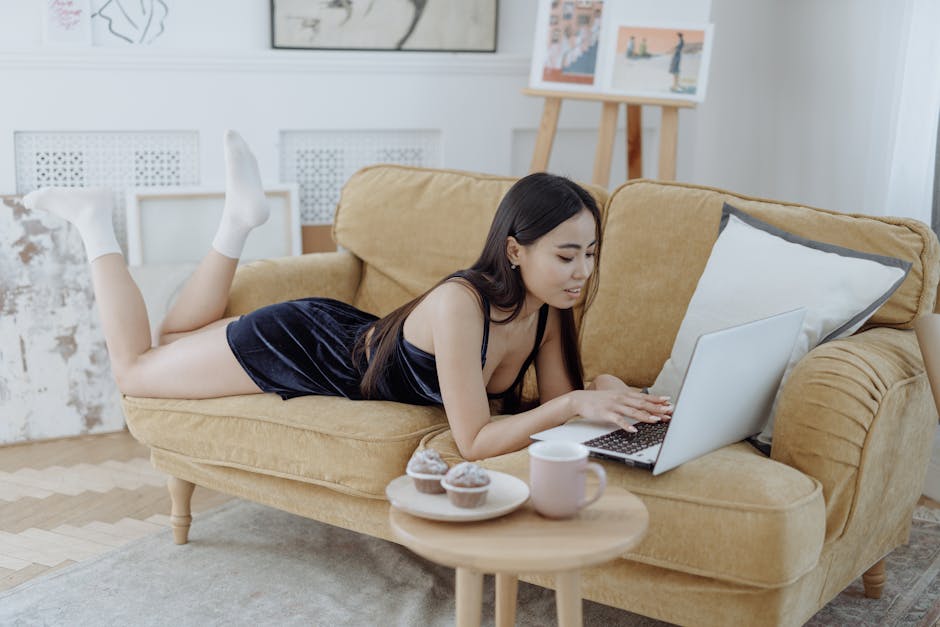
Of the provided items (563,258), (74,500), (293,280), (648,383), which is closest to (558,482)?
(563,258)

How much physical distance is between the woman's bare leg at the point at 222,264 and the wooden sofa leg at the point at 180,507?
1.17 feet

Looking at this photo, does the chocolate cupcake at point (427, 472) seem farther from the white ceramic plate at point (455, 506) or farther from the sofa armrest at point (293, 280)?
the sofa armrest at point (293, 280)

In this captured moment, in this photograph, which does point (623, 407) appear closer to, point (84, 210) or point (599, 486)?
point (599, 486)

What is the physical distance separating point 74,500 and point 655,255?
165 cm

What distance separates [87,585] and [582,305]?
4.20 ft

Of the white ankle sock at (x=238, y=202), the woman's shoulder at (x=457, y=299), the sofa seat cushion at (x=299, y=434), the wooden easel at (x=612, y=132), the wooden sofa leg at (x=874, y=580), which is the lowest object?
the wooden sofa leg at (x=874, y=580)

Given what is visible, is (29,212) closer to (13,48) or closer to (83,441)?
(13,48)

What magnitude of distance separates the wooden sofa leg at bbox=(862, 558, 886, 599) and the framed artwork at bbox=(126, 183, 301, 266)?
2.08 m

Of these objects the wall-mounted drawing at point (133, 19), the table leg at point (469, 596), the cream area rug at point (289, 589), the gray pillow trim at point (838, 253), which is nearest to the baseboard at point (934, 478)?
the cream area rug at point (289, 589)

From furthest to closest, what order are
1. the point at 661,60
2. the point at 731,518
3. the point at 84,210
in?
the point at 661,60
the point at 84,210
the point at 731,518

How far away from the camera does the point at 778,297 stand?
215cm

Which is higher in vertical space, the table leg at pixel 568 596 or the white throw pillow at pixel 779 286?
the white throw pillow at pixel 779 286

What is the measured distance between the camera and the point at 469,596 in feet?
4.78

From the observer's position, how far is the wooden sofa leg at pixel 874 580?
2.23m
